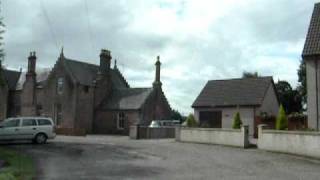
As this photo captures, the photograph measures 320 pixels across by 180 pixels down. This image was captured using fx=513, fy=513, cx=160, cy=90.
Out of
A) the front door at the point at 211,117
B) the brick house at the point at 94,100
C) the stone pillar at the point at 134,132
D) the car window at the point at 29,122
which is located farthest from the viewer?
the brick house at the point at 94,100

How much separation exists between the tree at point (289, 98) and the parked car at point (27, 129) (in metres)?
39.4

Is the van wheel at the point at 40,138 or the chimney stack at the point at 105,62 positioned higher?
the chimney stack at the point at 105,62

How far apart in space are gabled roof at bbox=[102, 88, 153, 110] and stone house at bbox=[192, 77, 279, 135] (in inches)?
287

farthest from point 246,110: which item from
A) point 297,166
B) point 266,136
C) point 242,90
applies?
point 297,166

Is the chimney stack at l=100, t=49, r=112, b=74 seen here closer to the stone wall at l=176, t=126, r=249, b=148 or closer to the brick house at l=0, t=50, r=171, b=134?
the brick house at l=0, t=50, r=171, b=134

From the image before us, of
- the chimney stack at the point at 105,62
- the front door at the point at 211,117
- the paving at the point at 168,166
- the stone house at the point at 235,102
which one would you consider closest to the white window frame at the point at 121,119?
the chimney stack at the point at 105,62

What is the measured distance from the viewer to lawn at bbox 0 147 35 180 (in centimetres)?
1542

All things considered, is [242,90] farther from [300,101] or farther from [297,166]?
[297,166]

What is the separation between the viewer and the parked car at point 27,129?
33531 millimetres

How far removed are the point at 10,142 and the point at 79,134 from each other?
51.4 feet

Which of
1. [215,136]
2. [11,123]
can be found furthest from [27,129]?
[215,136]

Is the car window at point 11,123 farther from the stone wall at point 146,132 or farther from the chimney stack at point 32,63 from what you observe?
the chimney stack at point 32,63

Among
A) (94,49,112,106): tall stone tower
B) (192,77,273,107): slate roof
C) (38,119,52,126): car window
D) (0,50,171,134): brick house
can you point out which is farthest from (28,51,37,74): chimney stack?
(38,119,52,126): car window

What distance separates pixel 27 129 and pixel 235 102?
2116 cm
